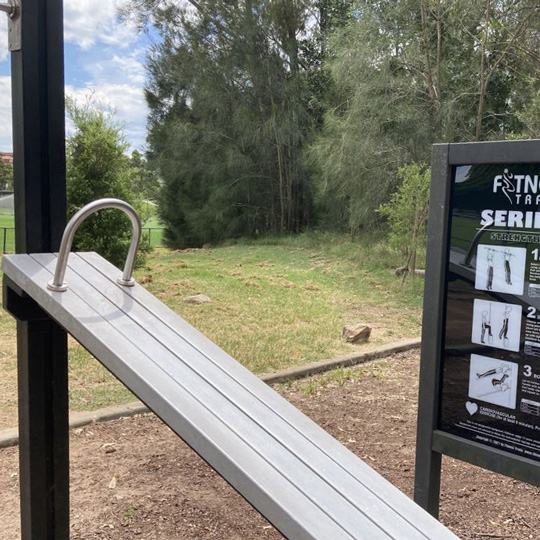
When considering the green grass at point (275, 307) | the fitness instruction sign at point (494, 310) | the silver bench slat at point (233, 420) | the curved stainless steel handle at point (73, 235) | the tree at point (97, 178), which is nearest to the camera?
the silver bench slat at point (233, 420)

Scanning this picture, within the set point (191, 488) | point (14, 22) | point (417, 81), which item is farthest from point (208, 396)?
point (417, 81)

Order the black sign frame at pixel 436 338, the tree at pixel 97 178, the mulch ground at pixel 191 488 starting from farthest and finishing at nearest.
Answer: the tree at pixel 97 178 → the mulch ground at pixel 191 488 → the black sign frame at pixel 436 338

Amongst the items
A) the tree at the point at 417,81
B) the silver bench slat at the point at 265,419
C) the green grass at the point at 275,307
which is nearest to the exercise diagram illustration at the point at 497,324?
the silver bench slat at the point at 265,419

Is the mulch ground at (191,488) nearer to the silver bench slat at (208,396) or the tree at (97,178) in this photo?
the silver bench slat at (208,396)

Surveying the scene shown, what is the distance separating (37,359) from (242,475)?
2.75 ft

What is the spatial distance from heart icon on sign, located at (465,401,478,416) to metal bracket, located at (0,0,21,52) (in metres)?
1.53

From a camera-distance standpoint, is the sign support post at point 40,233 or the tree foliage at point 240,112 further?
the tree foliage at point 240,112

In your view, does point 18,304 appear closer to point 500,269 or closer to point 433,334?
point 433,334

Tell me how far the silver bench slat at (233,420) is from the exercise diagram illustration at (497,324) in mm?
779

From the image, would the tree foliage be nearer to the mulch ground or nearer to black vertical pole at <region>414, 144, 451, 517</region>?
the mulch ground

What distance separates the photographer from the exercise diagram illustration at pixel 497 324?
1672 millimetres

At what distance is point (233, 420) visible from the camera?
106 cm

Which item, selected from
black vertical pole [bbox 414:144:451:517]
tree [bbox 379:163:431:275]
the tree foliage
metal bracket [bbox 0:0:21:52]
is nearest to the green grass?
tree [bbox 379:163:431:275]

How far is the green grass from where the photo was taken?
399cm
